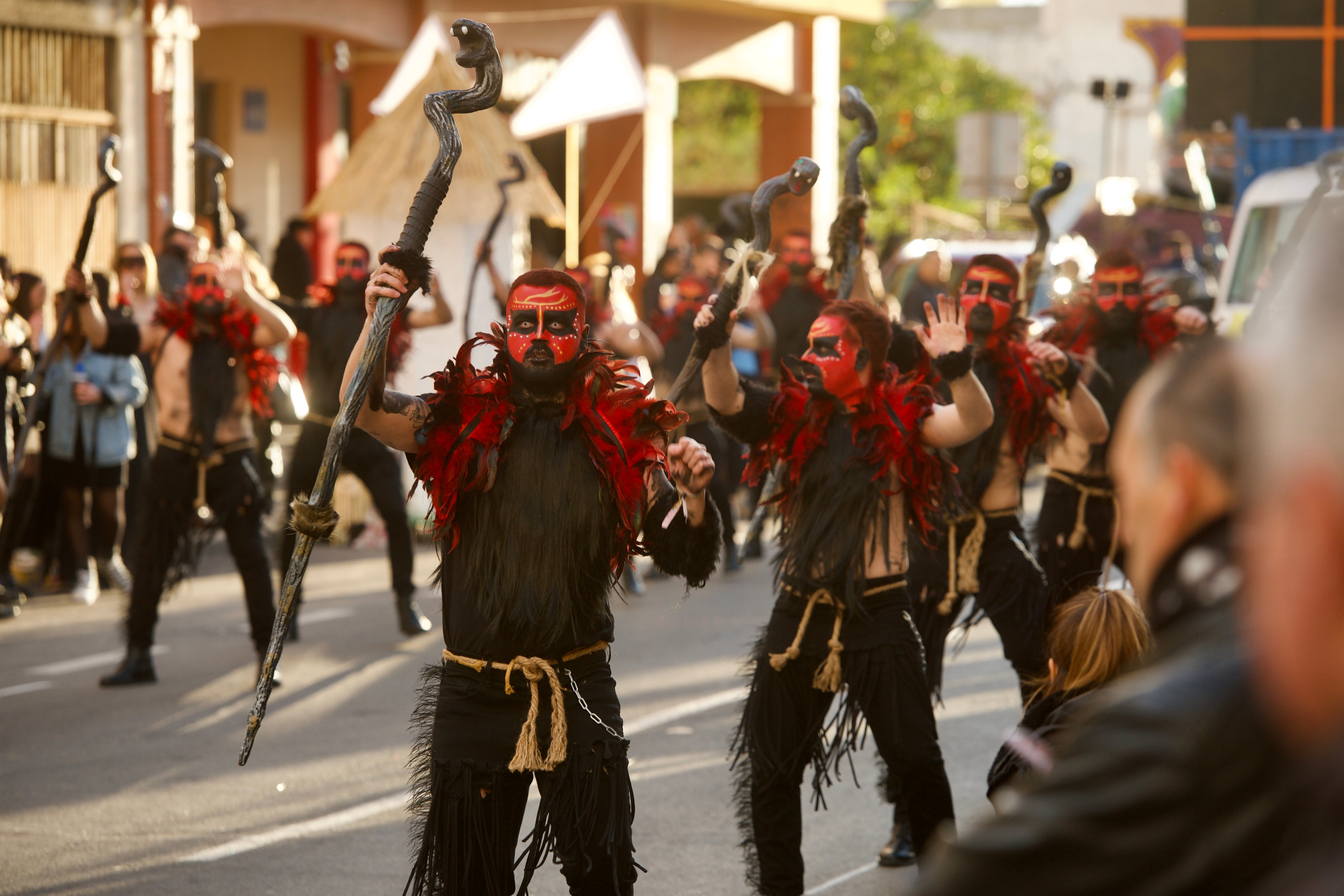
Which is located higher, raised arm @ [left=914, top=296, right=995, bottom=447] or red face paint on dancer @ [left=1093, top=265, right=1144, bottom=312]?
red face paint on dancer @ [left=1093, top=265, right=1144, bottom=312]

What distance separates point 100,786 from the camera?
20.4 feet

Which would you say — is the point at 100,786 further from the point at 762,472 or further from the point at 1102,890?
the point at 1102,890

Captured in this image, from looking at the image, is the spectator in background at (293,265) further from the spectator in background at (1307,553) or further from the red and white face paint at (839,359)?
the spectator in background at (1307,553)

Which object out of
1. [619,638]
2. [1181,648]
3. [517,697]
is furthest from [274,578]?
[1181,648]

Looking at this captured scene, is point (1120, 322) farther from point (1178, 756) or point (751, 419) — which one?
point (1178, 756)

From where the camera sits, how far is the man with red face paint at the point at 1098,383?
662 cm

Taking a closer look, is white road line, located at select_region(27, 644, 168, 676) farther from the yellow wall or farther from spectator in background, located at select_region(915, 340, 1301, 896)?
the yellow wall

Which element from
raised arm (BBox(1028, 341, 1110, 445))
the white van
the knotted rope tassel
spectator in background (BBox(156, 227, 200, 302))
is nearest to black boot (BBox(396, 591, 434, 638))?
spectator in background (BBox(156, 227, 200, 302))

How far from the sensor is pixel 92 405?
32.6ft

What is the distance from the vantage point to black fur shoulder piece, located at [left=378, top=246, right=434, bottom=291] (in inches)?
155

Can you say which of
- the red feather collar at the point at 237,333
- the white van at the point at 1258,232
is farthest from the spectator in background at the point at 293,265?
the white van at the point at 1258,232

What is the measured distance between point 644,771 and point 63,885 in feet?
7.28

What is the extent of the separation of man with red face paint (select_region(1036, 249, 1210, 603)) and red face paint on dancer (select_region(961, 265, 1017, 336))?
589 mm

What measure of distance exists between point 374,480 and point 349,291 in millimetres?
991
